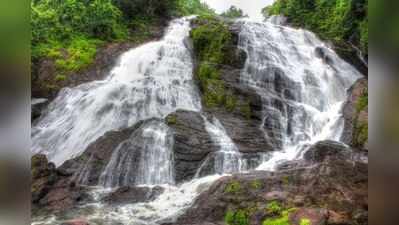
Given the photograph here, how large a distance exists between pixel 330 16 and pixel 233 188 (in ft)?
27.6

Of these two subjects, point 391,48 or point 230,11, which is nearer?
point 391,48

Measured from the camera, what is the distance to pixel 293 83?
962 centimetres

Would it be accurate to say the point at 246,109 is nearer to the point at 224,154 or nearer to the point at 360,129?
the point at 224,154

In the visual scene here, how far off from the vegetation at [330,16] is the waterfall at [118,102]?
457 cm

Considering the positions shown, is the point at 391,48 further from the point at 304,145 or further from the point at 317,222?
the point at 304,145

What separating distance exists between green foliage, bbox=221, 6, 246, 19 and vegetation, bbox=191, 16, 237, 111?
0.98 feet

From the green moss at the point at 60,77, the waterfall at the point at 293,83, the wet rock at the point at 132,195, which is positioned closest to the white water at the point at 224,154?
the waterfall at the point at 293,83

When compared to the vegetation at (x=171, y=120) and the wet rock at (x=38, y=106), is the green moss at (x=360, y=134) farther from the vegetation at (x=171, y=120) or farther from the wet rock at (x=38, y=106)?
the wet rock at (x=38, y=106)

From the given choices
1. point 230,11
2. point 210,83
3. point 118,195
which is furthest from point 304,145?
point 230,11

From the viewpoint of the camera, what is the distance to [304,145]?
816 centimetres

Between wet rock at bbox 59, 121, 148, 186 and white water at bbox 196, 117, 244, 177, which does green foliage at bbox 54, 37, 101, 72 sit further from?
white water at bbox 196, 117, 244, 177

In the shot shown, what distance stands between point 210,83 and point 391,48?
8269 millimetres

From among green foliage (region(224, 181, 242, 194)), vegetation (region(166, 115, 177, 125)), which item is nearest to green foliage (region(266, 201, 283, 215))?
green foliage (region(224, 181, 242, 194))

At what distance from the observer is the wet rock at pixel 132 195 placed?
6793 millimetres
